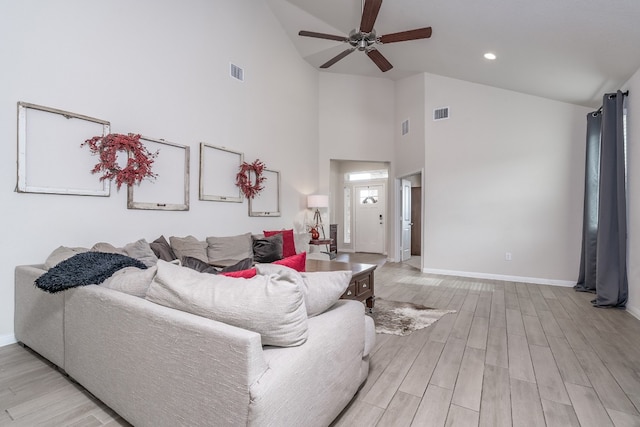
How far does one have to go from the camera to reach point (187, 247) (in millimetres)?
3561

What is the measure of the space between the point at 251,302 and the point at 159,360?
52 centimetres

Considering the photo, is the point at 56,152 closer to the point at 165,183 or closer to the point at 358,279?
the point at 165,183

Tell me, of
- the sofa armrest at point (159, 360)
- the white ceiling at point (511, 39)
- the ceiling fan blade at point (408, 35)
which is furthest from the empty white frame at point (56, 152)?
the white ceiling at point (511, 39)

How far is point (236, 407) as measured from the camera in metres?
1.08

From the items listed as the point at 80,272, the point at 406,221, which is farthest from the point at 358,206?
the point at 80,272

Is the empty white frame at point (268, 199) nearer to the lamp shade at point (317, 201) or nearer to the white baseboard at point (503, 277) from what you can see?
the lamp shade at point (317, 201)

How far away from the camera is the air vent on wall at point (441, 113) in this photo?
18.9 feet

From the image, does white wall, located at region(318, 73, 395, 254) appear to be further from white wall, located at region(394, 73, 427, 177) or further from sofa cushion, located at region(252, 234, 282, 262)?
sofa cushion, located at region(252, 234, 282, 262)

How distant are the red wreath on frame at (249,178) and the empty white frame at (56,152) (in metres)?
1.84

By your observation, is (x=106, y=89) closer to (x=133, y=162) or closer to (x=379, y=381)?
(x=133, y=162)

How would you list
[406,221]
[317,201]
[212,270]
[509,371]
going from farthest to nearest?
1. [406,221]
2. [317,201]
3. [509,371]
4. [212,270]

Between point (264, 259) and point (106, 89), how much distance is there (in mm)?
2523

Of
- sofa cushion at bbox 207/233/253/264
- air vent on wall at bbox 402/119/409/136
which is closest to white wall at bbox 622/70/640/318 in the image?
air vent on wall at bbox 402/119/409/136

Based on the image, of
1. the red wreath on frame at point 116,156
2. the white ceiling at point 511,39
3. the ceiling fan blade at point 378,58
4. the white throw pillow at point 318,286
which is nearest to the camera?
the white throw pillow at point 318,286
